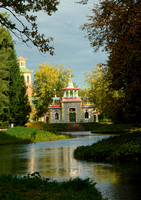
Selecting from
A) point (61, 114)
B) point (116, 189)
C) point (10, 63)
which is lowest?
point (116, 189)

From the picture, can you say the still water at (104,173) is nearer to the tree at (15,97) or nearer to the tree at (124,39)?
the tree at (124,39)

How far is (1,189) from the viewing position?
634 cm

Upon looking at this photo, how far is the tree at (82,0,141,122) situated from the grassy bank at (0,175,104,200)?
203 inches

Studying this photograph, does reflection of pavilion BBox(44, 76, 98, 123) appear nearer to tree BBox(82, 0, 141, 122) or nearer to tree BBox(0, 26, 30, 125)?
tree BBox(0, 26, 30, 125)

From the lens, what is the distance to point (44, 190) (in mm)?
6398

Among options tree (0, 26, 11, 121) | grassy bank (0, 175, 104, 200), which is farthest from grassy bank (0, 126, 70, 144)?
grassy bank (0, 175, 104, 200)

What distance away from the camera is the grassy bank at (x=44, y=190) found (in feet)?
18.9

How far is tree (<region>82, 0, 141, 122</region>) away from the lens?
1007 centimetres

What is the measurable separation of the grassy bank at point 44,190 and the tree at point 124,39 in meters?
5.15

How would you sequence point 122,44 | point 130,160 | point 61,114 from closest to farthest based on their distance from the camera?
1. point 122,44
2. point 130,160
3. point 61,114

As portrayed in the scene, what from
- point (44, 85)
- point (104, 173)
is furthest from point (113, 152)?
point (44, 85)

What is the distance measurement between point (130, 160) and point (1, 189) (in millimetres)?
7483

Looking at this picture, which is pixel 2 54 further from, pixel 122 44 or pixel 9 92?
pixel 122 44

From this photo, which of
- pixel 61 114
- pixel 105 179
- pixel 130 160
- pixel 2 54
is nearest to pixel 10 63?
pixel 2 54
